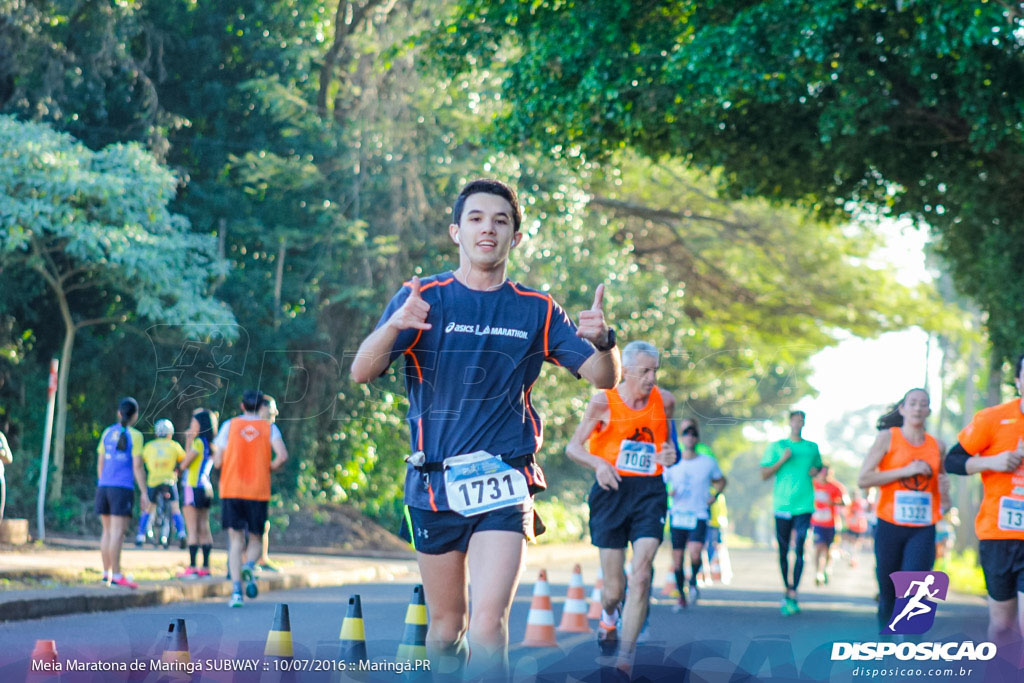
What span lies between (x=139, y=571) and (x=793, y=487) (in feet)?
21.4

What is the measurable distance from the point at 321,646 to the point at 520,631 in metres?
2.08

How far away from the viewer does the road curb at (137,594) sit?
10.5m

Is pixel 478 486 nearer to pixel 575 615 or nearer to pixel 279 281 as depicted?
pixel 575 615

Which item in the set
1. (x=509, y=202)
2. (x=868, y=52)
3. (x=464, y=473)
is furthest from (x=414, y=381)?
(x=868, y=52)

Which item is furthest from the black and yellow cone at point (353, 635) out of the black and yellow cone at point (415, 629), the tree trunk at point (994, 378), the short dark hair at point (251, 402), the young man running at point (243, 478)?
the tree trunk at point (994, 378)

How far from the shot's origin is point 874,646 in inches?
366

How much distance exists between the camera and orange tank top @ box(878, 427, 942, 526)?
951 centimetres

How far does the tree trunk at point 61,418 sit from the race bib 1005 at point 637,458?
13.2 metres

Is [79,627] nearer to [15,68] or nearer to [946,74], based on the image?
[946,74]

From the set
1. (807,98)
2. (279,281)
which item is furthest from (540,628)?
(279,281)

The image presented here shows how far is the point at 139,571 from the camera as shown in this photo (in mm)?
14523

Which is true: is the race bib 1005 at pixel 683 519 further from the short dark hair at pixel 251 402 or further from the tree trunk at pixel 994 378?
the tree trunk at pixel 994 378

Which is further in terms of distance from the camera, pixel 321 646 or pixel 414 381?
pixel 321 646

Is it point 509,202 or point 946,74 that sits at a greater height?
point 946,74
